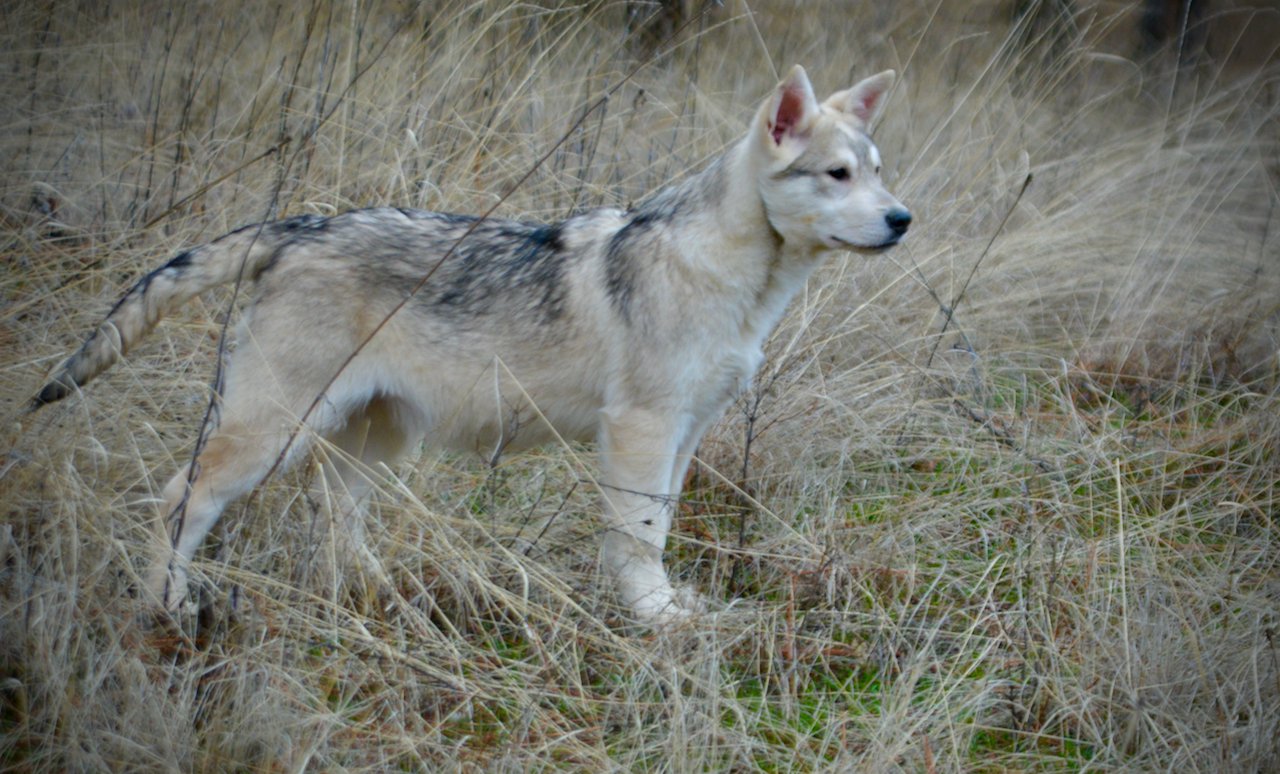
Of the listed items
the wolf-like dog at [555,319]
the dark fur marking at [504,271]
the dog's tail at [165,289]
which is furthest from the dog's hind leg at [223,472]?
the dark fur marking at [504,271]

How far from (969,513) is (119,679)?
113 inches

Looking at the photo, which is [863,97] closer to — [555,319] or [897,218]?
[897,218]

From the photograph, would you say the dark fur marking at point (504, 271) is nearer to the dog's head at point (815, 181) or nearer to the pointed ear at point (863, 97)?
the dog's head at point (815, 181)

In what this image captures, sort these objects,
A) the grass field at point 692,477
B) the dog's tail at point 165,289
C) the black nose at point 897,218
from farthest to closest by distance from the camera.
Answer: the black nose at point 897,218, the dog's tail at point 165,289, the grass field at point 692,477

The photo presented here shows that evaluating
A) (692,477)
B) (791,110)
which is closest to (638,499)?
(692,477)

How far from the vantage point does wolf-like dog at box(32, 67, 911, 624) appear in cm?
362

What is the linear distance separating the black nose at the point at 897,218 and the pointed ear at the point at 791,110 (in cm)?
40

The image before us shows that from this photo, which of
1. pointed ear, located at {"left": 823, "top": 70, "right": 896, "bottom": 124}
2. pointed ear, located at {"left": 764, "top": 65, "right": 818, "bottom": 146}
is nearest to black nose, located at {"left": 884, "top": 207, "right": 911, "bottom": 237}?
pointed ear, located at {"left": 764, "top": 65, "right": 818, "bottom": 146}

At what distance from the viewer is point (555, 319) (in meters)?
3.88

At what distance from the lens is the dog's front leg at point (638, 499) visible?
3.69 m

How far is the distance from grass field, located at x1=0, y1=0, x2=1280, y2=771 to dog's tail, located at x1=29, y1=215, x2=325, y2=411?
0.40 ft

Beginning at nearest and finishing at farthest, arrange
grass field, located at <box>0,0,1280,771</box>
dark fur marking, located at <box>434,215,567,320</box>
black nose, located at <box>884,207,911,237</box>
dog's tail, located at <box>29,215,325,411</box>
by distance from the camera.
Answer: grass field, located at <box>0,0,1280,771</box>
dog's tail, located at <box>29,215,325,411</box>
black nose, located at <box>884,207,911,237</box>
dark fur marking, located at <box>434,215,567,320</box>

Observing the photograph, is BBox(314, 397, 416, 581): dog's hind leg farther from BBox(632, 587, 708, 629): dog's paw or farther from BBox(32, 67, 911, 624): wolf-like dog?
BBox(632, 587, 708, 629): dog's paw

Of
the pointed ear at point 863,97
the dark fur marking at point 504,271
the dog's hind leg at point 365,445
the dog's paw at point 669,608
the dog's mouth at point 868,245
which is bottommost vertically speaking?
the dog's paw at point 669,608
